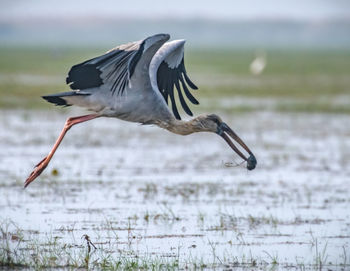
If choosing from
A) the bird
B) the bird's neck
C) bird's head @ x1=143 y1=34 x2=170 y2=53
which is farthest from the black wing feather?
bird's head @ x1=143 y1=34 x2=170 y2=53

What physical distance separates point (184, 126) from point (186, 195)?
171 centimetres

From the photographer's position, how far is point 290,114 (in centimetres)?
2053

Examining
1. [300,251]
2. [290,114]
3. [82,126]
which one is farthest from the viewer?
[290,114]

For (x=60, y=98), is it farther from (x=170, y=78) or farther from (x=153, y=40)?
(x=170, y=78)

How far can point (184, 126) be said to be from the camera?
8945mm

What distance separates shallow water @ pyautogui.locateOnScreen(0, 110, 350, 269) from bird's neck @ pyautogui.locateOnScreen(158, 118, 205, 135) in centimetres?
95

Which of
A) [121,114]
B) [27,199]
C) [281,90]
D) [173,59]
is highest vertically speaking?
[281,90]

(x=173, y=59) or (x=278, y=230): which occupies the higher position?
(x=173, y=59)

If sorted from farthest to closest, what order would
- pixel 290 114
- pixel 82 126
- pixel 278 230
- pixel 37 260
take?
pixel 290 114, pixel 82 126, pixel 278 230, pixel 37 260

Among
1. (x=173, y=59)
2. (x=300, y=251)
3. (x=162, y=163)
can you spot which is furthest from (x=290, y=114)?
(x=300, y=251)

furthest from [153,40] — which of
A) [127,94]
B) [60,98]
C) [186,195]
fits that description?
[186,195]

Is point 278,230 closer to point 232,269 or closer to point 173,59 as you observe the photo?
point 232,269

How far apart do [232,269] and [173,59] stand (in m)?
3.42

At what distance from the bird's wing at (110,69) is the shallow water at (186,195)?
4.76ft
